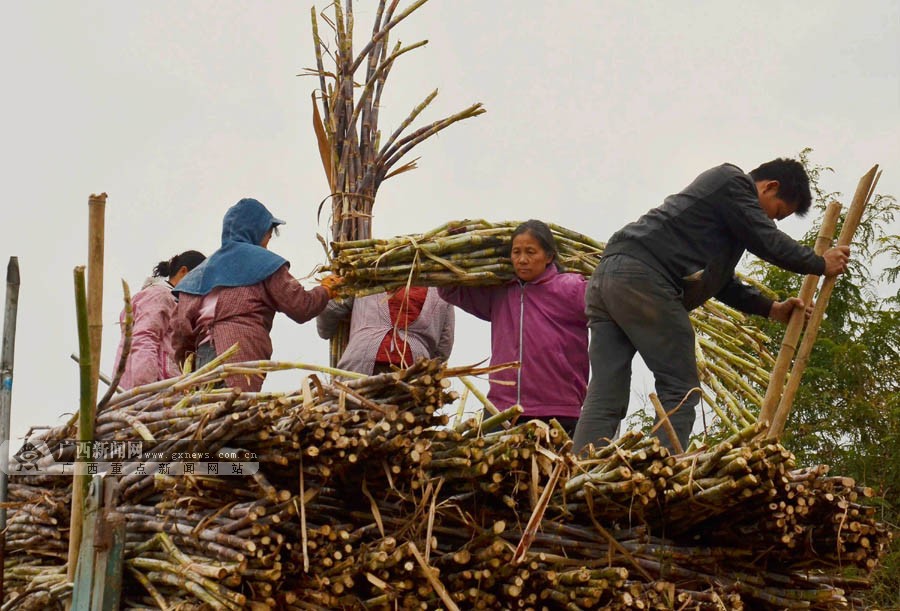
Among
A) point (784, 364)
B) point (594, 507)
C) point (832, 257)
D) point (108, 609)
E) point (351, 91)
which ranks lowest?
point (108, 609)

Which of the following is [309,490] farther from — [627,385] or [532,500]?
[627,385]

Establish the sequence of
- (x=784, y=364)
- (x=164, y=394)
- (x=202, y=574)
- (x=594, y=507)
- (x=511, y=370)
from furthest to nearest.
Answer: (x=511, y=370)
(x=784, y=364)
(x=164, y=394)
(x=594, y=507)
(x=202, y=574)

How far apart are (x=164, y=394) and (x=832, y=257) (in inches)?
82.1

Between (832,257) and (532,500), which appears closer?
(532,500)

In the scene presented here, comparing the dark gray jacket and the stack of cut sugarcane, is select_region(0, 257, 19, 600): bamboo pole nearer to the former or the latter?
the stack of cut sugarcane

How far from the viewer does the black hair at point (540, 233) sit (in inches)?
155

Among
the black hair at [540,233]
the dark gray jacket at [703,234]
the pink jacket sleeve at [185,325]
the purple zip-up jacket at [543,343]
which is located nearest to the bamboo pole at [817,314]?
the dark gray jacket at [703,234]

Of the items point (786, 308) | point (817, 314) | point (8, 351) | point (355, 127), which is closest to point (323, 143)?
point (355, 127)

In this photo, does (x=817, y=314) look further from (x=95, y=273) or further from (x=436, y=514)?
(x=95, y=273)

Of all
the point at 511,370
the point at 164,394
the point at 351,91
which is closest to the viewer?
the point at 164,394

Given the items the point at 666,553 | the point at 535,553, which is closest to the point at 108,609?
the point at 535,553

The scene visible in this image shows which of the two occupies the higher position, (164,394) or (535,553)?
(164,394)

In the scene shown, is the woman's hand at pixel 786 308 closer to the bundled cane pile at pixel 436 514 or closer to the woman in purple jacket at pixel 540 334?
the woman in purple jacket at pixel 540 334

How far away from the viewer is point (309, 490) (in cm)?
259
